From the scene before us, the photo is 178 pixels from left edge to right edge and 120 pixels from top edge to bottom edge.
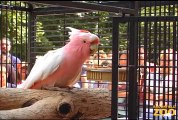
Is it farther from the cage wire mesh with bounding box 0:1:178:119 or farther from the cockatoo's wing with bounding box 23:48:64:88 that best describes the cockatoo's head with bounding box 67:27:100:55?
the cage wire mesh with bounding box 0:1:178:119

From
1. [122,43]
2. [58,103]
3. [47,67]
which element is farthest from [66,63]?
[122,43]

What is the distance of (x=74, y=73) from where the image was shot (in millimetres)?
1434

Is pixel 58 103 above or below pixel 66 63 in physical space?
below

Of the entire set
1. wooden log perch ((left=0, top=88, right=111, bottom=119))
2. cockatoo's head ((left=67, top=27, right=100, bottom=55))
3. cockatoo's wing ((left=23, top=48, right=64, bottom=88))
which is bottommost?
wooden log perch ((left=0, top=88, right=111, bottom=119))

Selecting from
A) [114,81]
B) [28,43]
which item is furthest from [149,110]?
[28,43]

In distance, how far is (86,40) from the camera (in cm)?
138

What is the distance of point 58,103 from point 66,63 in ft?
0.81

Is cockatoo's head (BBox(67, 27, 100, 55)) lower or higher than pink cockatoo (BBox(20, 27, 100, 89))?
higher

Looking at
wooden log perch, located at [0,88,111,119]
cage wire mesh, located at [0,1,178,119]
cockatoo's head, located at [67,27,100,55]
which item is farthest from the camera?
cage wire mesh, located at [0,1,178,119]

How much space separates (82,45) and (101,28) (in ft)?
2.44

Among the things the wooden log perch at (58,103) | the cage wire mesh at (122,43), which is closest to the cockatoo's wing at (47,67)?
the wooden log perch at (58,103)

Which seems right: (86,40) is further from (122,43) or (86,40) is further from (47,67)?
(122,43)

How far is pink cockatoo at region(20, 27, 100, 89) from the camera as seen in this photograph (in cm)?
139

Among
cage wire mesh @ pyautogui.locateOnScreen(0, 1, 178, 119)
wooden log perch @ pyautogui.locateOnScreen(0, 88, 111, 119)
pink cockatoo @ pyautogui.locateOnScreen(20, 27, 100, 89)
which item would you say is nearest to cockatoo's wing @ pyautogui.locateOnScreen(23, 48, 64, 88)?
pink cockatoo @ pyautogui.locateOnScreen(20, 27, 100, 89)
